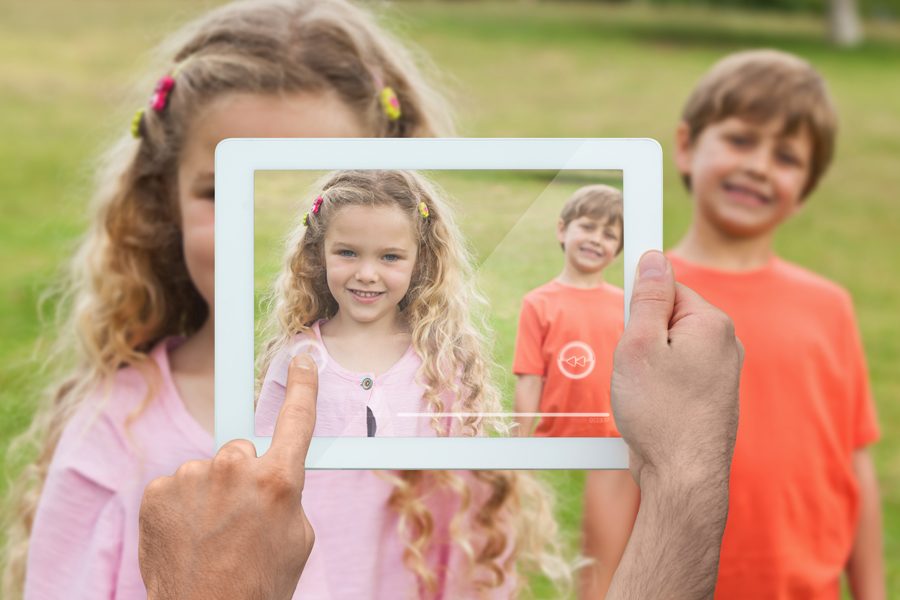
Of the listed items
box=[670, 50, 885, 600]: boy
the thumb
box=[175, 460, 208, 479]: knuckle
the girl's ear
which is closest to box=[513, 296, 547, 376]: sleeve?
the thumb

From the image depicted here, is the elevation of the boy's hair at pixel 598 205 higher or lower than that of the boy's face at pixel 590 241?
higher

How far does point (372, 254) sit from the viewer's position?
1090mm

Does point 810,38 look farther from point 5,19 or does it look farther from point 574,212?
point 574,212

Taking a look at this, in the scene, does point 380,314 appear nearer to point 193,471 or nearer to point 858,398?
point 193,471

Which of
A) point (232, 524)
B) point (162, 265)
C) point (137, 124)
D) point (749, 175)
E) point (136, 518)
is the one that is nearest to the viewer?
point (232, 524)

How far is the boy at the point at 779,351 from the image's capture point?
1993 mm

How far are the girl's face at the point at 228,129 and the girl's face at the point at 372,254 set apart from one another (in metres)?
0.39

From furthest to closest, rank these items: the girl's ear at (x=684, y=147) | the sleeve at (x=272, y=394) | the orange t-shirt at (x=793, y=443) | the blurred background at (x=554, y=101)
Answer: the blurred background at (x=554, y=101)
the girl's ear at (x=684, y=147)
the orange t-shirt at (x=793, y=443)
the sleeve at (x=272, y=394)

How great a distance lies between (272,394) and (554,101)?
9372 millimetres

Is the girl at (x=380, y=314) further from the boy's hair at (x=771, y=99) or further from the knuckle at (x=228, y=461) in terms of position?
the boy's hair at (x=771, y=99)

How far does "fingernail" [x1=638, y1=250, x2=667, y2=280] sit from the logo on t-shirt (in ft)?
0.33

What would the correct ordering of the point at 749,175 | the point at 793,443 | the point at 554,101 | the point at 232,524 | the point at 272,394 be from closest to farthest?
the point at 232,524 < the point at 272,394 < the point at 793,443 < the point at 749,175 < the point at 554,101

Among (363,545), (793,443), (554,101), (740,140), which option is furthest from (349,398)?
(554,101)

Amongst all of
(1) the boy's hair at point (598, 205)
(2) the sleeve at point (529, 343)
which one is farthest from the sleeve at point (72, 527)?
(1) the boy's hair at point (598, 205)
